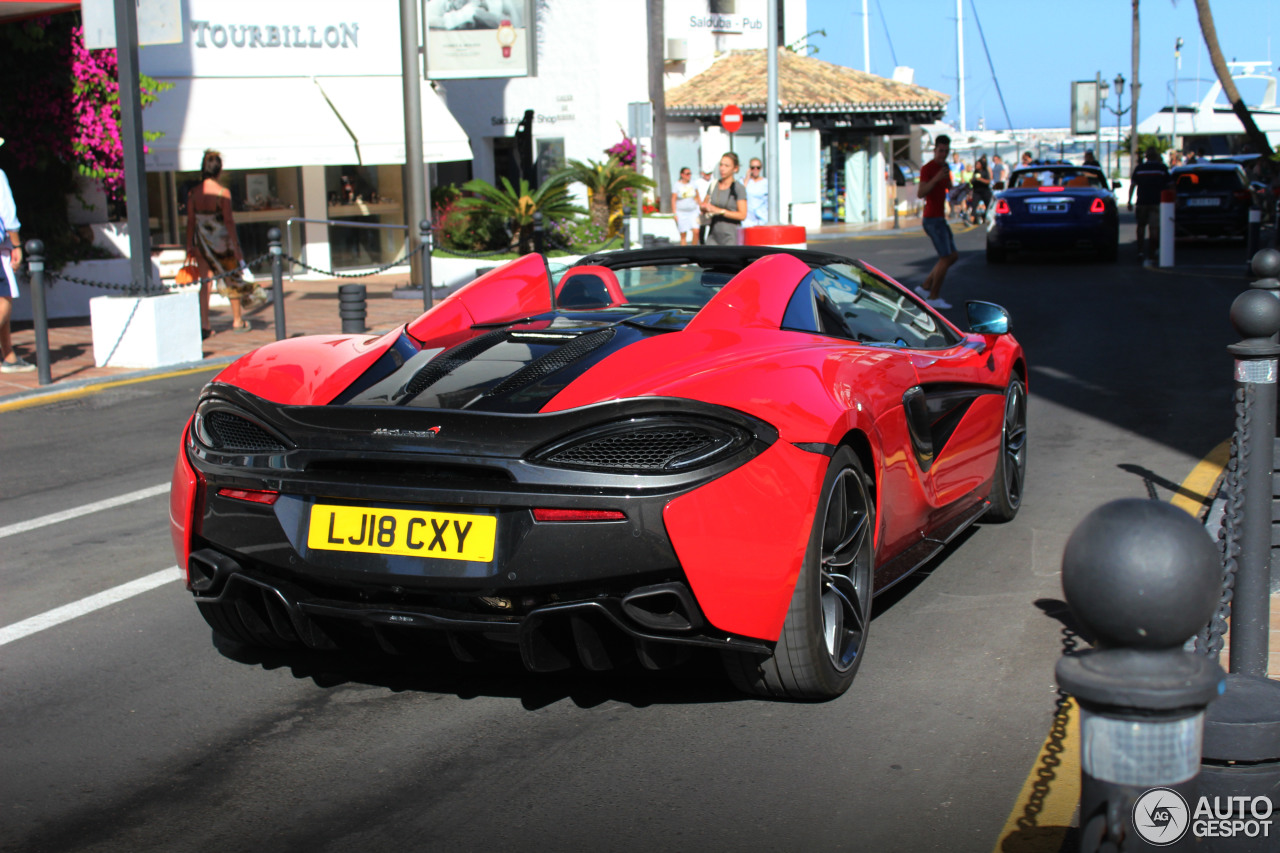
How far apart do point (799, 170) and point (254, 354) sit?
38.3 m

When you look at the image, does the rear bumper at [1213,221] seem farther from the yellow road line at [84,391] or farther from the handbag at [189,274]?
the yellow road line at [84,391]

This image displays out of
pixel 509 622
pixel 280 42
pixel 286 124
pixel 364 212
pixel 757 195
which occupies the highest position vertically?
pixel 280 42

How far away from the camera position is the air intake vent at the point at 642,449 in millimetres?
3459

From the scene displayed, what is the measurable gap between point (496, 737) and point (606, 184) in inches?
896

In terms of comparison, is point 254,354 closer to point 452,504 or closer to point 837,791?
point 452,504

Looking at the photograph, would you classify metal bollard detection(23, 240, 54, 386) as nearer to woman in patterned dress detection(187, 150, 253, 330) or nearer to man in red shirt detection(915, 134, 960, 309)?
woman in patterned dress detection(187, 150, 253, 330)

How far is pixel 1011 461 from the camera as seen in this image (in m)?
6.18

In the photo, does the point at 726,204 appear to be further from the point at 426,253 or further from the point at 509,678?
the point at 509,678

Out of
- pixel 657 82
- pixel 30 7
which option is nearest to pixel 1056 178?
pixel 657 82

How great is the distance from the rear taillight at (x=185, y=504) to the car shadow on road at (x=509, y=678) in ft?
1.95

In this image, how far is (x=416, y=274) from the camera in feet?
64.6

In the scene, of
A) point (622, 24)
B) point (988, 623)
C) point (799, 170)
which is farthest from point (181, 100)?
point (799, 170)

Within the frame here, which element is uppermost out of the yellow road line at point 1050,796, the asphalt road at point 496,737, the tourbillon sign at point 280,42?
the tourbillon sign at point 280,42

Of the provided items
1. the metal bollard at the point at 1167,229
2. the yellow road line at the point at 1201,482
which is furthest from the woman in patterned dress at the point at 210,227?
the metal bollard at the point at 1167,229
